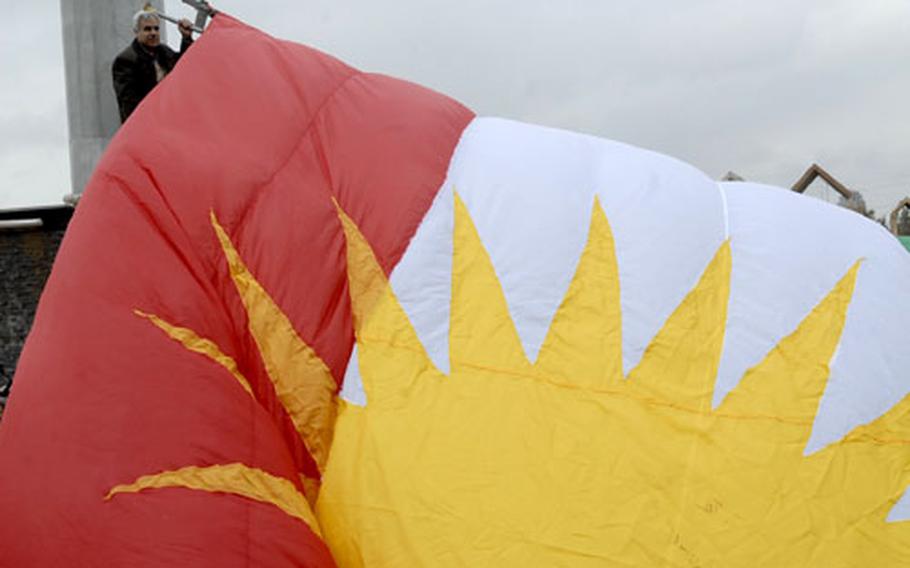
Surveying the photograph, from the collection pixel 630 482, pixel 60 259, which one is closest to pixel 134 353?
pixel 60 259

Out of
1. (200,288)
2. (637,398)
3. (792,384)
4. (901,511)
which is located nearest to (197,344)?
(200,288)

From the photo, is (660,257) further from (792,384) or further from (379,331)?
(379,331)

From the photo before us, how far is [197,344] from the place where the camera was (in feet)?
8.26

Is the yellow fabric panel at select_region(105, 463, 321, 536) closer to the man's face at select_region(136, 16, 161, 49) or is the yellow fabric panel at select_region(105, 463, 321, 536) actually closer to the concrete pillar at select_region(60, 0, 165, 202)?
the man's face at select_region(136, 16, 161, 49)

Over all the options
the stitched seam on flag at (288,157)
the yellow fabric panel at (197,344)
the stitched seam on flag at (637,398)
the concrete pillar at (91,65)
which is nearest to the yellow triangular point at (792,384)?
the stitched seam on flag at (637,398)

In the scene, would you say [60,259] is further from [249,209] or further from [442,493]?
[442,493]

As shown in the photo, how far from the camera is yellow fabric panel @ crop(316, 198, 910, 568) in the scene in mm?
2309

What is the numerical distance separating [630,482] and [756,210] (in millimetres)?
877

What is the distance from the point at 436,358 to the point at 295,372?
346 mm

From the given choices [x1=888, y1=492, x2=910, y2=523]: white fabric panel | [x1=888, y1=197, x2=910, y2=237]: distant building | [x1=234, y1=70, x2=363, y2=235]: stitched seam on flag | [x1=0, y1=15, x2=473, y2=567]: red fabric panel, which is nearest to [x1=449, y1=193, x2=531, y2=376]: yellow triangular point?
[x1=0, y1=15, x2=473, y2=567]: red fabric panel

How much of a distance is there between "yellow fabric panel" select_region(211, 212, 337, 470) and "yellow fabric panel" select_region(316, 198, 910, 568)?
2.6 inches

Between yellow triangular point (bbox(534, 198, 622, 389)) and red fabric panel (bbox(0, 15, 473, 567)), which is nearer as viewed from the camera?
red fabric panel (bbox(0, 15, 473, 567))

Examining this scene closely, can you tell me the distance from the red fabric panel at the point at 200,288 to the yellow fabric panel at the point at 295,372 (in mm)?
25

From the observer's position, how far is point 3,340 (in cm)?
651
